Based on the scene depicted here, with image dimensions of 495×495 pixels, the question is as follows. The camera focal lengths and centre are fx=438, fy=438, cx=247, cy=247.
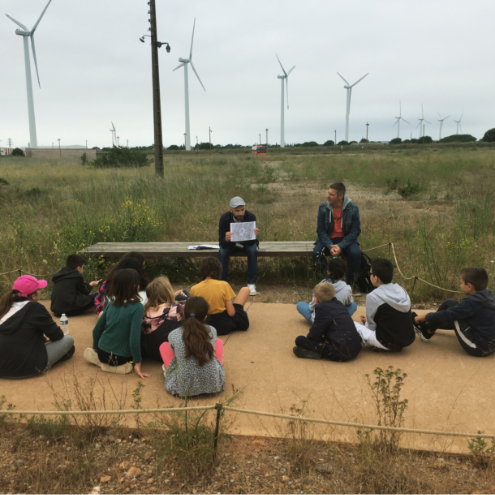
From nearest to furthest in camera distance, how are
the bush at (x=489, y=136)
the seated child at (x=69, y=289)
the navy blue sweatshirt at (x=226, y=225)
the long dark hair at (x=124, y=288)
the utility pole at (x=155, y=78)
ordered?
the long dark hair at (x=124, y=288)
the seated child at (x=69, y=289)
the navy blue sweatshirt at (x=226, y=225)
the utility pole at (x=155, y=78)
the bush at (x=489, y=136)

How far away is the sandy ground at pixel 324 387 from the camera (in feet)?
10.0

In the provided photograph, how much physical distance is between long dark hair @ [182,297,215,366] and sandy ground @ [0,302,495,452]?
38 cm

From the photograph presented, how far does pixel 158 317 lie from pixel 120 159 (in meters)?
23.3

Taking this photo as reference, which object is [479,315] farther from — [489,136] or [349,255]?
[489,136]

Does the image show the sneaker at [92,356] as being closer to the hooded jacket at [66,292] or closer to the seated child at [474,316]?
the hooded jacket at [66,292]

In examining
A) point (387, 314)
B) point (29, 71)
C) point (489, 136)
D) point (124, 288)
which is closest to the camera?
point (124, 288)

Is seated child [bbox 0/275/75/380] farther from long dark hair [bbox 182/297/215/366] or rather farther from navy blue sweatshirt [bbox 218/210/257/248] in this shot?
navy blue sweatshirt [bbox 218/210/257/248]

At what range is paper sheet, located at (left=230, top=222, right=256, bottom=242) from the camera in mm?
6129

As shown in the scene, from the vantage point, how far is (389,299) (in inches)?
155

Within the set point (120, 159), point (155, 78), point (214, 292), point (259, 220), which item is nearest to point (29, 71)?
point (120, 159)

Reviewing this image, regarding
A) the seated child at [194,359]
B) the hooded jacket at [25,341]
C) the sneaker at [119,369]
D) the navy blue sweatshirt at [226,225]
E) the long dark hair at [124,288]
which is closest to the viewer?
the seated child at [194,359]

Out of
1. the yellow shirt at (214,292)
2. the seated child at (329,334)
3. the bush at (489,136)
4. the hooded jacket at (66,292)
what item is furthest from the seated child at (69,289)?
the bush at (489,136)

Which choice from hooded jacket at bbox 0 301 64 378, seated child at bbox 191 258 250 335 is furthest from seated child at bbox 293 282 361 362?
hooded jacket at bbox 0 301 64 378

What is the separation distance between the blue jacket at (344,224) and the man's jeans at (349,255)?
0.25 ft
